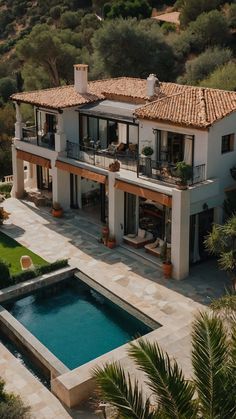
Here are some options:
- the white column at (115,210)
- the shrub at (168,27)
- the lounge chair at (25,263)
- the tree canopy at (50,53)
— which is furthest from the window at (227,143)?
the shrub at (168,27)

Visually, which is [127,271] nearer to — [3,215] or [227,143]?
[227,143]

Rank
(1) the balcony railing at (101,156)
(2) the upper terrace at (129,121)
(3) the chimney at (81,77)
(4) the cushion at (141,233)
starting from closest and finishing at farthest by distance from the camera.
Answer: (2) the upper terrace at (129,121), (4) the cushion at (141,233), (1) the balcony railing at (101,156), (3) the chimney at (81,77)

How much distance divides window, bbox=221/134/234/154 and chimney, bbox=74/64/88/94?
1245cm

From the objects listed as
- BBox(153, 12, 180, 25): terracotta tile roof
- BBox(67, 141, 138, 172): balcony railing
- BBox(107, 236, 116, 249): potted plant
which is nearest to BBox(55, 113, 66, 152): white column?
BBox(67, 141, 138, 172): balcony railing

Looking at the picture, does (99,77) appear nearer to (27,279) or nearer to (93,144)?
(93,144)

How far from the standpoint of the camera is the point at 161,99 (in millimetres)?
31328

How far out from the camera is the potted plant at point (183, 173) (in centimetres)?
2691

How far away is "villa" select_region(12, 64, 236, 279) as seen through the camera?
28.1 m

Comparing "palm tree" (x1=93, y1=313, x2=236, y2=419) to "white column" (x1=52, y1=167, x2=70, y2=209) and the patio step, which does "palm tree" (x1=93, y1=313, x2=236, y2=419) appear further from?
"white column" (x1=52, y1=167, x2=70, y2=209)

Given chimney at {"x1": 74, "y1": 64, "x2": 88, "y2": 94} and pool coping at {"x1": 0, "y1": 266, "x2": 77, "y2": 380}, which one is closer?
pool coping at {"x1": 0, "y1": 266, "x2": 77, "y2": 380}

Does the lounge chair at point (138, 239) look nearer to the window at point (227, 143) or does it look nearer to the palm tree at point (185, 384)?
the window at point (227, 143)

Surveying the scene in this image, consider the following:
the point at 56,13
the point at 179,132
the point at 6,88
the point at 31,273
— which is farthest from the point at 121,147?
the point at 56,13

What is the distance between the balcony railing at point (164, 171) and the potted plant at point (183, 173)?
79cm

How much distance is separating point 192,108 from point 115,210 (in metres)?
7.43
